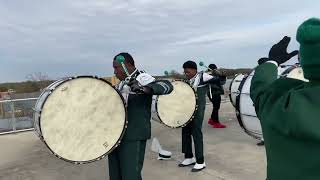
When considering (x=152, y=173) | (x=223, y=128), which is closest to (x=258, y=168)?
(x=152, y=173)

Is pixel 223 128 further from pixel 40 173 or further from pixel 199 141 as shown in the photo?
pixel 40 173

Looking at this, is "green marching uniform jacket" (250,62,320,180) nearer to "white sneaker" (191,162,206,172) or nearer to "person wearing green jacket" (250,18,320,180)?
"person wearing green jacket" (250,18,320,180)

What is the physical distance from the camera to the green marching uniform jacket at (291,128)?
179 centimetres

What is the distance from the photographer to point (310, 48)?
1837 millimetres

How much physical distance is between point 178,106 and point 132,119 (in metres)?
2.55

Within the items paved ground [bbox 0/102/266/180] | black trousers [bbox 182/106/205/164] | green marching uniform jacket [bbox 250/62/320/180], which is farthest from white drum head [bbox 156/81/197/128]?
green marching uniform jacket [bbox 250/62/320/180]

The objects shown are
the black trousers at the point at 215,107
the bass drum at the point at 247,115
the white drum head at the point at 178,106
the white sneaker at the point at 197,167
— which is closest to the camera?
the bass drum at the point at 247,115

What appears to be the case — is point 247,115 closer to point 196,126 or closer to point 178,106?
point 196,126

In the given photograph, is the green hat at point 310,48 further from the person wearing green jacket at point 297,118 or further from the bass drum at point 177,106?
the bass drum at point 177,106

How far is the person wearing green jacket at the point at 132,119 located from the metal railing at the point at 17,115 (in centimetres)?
734

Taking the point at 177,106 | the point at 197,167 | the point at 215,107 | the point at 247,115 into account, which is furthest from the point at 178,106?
the point at 215,107

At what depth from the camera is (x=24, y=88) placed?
24.3 m

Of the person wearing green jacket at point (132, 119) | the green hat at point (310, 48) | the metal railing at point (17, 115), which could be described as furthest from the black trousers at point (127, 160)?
the metal railing at point (17, 115)

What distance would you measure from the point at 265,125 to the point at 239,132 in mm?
8120
